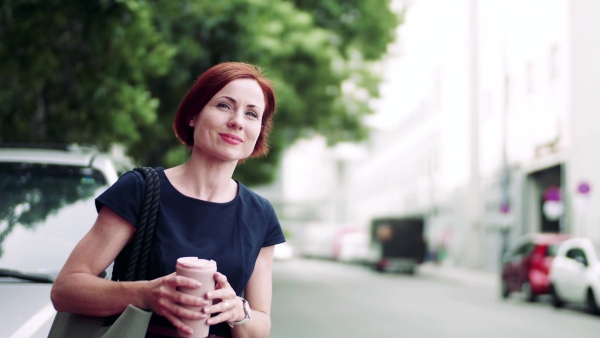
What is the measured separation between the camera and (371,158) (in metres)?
83.4

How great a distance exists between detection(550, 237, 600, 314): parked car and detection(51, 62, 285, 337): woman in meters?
14.7

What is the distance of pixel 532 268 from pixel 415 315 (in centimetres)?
596

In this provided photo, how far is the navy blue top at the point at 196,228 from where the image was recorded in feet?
8.07

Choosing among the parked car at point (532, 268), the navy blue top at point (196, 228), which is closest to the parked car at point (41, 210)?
the navy blue top at point (196, 228)

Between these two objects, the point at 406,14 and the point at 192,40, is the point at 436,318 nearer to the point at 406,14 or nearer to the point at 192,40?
the point at 192,40

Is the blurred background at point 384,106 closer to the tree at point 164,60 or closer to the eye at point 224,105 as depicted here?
the tree at point 164,60

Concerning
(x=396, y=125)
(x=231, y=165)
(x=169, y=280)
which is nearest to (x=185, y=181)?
(x=231, y=165)

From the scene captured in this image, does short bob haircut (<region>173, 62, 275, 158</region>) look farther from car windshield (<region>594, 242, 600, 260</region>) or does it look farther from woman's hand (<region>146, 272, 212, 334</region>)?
car windshield (<region>594, 242, 600, 260</region>)

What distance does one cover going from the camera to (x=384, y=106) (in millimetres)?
34250

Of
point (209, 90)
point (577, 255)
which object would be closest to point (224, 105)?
point (209, 90)

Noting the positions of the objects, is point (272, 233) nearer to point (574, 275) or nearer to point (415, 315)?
point (415, 315)

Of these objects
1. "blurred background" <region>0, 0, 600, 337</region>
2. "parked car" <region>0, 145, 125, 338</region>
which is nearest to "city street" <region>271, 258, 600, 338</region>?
"blurred background" <region>0, 0, 600, 337</region>

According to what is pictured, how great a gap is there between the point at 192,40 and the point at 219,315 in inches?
505

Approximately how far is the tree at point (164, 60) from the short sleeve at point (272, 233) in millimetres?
1509
